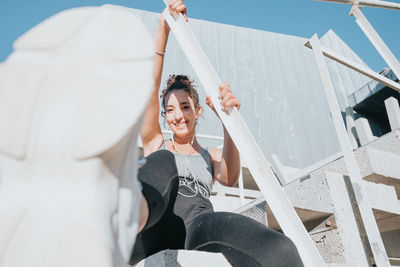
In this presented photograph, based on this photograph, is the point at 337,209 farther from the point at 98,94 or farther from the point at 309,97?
the point at 309,97

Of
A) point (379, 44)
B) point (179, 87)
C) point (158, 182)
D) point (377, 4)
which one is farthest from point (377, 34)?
point (158, 182)

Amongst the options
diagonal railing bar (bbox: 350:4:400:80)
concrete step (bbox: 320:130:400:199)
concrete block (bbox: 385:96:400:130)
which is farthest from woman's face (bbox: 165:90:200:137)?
concrete block (bbox: 385:96:400:130)

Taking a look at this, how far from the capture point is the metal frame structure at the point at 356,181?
1062 millimetres

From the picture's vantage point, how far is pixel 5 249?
324mm

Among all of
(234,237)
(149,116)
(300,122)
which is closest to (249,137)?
(234,237)

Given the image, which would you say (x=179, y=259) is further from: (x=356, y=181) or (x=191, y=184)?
(x=356, y=181)

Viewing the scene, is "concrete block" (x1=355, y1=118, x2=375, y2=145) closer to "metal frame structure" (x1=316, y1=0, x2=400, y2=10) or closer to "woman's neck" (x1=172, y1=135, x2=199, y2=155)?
"metal frame structure" (x1=316, y1=0, x2=400, y2=10)

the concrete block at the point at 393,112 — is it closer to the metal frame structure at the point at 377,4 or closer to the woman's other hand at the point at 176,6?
the metal frame structure at the point at 377,4

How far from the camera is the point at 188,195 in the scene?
1.01 m

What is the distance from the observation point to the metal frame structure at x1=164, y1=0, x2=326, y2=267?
2.49 feet

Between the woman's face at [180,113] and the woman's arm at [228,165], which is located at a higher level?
the woman's face at [180,113]

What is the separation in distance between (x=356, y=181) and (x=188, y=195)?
1.98 feet

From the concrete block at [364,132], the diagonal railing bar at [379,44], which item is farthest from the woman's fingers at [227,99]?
the concrete block at [364,132]

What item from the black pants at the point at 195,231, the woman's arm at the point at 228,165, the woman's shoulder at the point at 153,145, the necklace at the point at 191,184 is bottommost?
the black pants at the point at 195,231
